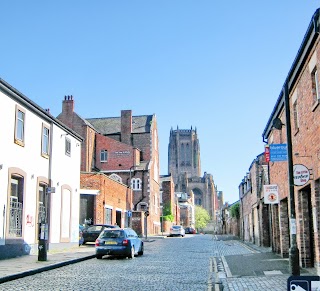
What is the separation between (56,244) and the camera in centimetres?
2567

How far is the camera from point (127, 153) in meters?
59.2

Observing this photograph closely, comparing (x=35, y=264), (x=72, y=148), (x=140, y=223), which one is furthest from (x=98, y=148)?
(x=35, y=264)

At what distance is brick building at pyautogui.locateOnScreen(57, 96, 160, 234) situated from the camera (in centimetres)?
5712

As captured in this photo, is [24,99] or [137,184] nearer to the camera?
[24,99]

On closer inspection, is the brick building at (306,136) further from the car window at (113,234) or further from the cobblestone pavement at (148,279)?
the car window at (113,234)

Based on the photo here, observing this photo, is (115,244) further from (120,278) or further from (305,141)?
Answer: (305,141)

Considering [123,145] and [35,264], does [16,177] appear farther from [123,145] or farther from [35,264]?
[123,145]

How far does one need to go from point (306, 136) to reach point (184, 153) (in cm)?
13950

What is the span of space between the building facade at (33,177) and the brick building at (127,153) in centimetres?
2560

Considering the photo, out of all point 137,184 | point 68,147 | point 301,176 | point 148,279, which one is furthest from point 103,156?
point 301,176

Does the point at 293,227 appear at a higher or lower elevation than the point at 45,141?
lower

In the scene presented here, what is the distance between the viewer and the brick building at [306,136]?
12758mm

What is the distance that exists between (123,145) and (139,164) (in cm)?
330

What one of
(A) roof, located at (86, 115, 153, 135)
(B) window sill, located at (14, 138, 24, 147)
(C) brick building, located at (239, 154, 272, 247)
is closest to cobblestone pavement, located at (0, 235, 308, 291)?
(B) window sill, located at (14, 138, 24, 147)
